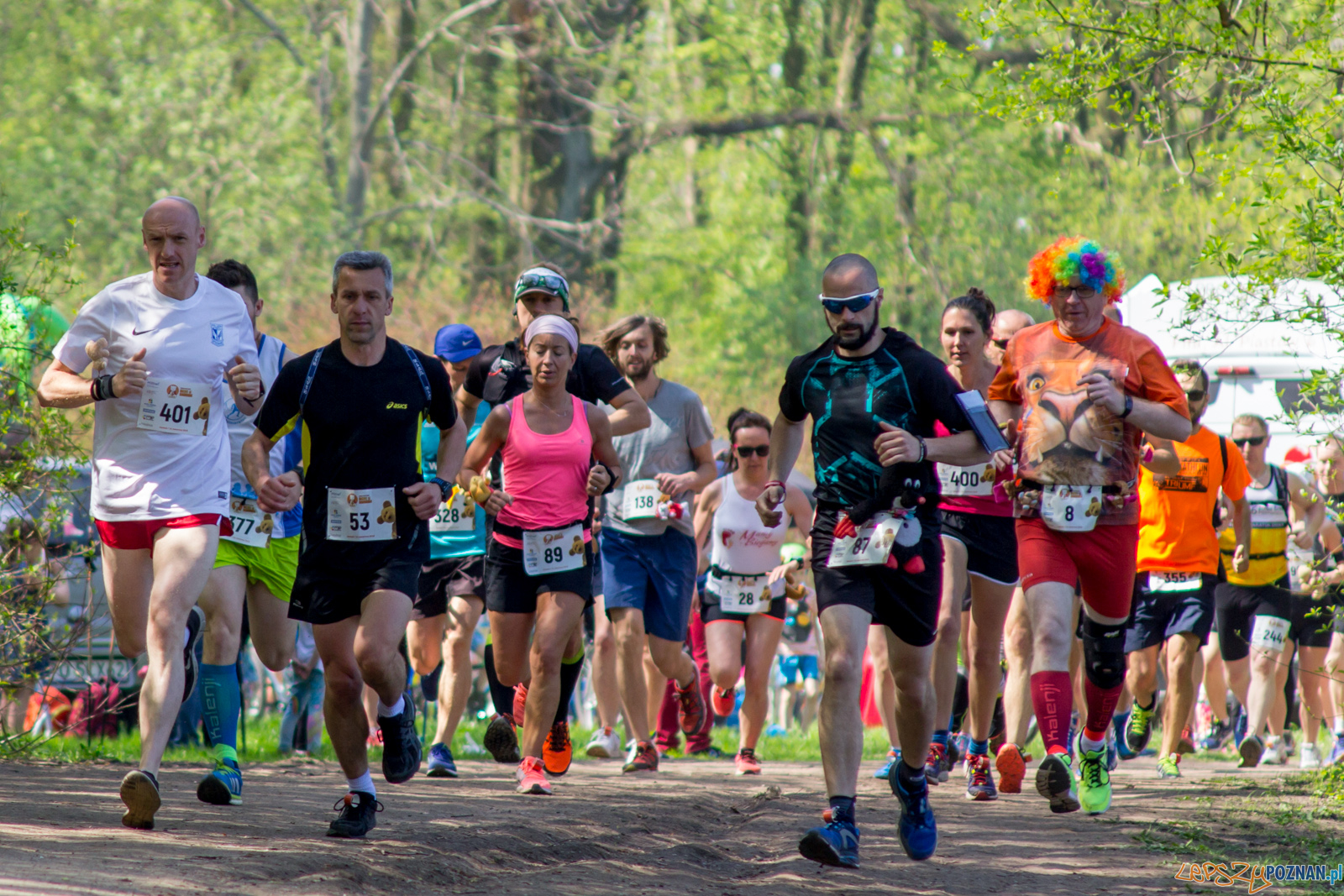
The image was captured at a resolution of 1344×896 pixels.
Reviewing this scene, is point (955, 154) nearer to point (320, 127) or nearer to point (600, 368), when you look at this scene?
point (320, 127)

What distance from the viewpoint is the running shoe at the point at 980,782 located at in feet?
25.0

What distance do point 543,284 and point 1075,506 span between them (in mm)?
2847

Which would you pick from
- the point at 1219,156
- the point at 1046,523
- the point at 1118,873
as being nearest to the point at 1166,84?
the point at 1219,156

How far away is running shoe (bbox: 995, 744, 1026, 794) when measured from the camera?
24.8 feet

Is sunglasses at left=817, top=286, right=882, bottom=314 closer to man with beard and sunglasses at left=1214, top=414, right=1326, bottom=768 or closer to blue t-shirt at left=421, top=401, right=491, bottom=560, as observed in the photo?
blue t-shirt at left=421, top=401, right=491, bottom=560

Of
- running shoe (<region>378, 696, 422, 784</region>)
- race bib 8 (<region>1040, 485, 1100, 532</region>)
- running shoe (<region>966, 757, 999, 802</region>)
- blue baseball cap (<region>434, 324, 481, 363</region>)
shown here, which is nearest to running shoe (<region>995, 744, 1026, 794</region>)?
running shoe (<region>966, 757, 999, 802</region>)

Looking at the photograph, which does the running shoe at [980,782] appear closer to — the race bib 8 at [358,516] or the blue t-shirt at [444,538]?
the blue t-shirt at [444,538]

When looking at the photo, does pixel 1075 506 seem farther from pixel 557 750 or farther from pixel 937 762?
pixel 557 750

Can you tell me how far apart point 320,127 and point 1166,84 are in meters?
25.2

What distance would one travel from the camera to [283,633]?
7.31 meters

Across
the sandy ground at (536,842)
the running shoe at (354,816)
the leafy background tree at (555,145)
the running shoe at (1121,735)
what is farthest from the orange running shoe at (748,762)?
the leafy background tree at (555,145)

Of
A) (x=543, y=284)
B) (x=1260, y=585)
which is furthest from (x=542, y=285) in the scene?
(x=1260, y=585)

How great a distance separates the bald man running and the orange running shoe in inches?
153

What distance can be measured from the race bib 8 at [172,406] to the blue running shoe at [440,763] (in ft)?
9.04
